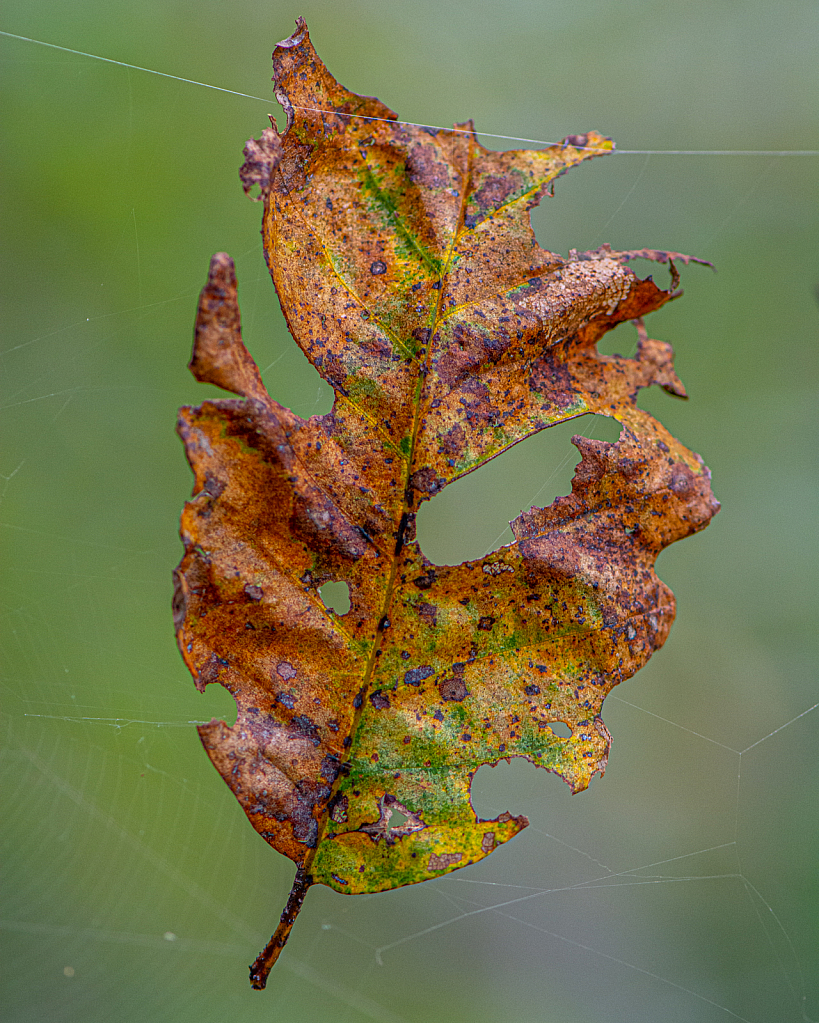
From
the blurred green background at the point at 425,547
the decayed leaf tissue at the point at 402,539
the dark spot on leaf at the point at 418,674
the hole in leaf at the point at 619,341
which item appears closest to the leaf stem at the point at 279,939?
the decayed leaf tissue at the point at 402,539

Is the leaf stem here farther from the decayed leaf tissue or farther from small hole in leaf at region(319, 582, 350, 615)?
small hole in leaf at region(319, 582, 350, 615)

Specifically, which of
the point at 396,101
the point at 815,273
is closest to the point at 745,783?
the point at 815,273

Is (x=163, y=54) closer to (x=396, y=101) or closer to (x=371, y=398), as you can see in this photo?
(x=396, y=101)

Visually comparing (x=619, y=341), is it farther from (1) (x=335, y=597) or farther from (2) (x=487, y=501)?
(1) (x=335, y=597)

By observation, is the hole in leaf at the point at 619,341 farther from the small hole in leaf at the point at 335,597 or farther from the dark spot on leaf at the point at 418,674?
the dark spot on leaf at the point at 418,674

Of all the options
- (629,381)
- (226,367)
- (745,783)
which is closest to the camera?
(226,367)

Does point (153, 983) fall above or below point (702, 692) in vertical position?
below

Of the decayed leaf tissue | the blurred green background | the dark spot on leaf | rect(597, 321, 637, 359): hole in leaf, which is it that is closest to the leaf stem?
the decayed leaf tissue
